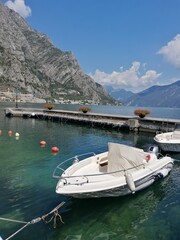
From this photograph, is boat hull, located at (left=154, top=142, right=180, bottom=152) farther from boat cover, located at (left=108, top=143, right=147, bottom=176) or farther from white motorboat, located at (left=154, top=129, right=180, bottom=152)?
boat cover, located at (left=108, top=143, right=147, bottom=176)

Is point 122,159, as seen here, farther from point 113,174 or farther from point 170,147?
point 170,147

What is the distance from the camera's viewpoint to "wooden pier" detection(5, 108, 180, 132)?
41.2 metres

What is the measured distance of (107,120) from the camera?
51562 mm

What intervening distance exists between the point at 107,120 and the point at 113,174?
122ft

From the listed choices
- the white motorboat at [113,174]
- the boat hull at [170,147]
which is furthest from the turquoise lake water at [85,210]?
the boat hull at [170,147]

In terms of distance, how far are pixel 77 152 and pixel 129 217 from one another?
49.5 feet

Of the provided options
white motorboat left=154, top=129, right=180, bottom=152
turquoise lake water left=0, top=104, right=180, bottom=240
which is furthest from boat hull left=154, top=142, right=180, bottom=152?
turquoise lake water left=0, top=104, right=180, bottom=240

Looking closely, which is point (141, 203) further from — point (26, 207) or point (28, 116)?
point (28, 116)

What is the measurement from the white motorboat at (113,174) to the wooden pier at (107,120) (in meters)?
23.2

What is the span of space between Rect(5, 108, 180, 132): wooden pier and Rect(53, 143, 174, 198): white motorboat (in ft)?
76.1

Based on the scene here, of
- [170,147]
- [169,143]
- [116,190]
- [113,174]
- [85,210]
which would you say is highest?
[169,143]

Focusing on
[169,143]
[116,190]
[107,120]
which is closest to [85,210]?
[116,190]

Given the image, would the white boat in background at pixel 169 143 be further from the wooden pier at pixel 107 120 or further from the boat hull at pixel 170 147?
the wooden pier at pixel 107 120

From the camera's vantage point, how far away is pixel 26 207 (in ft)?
42.7
